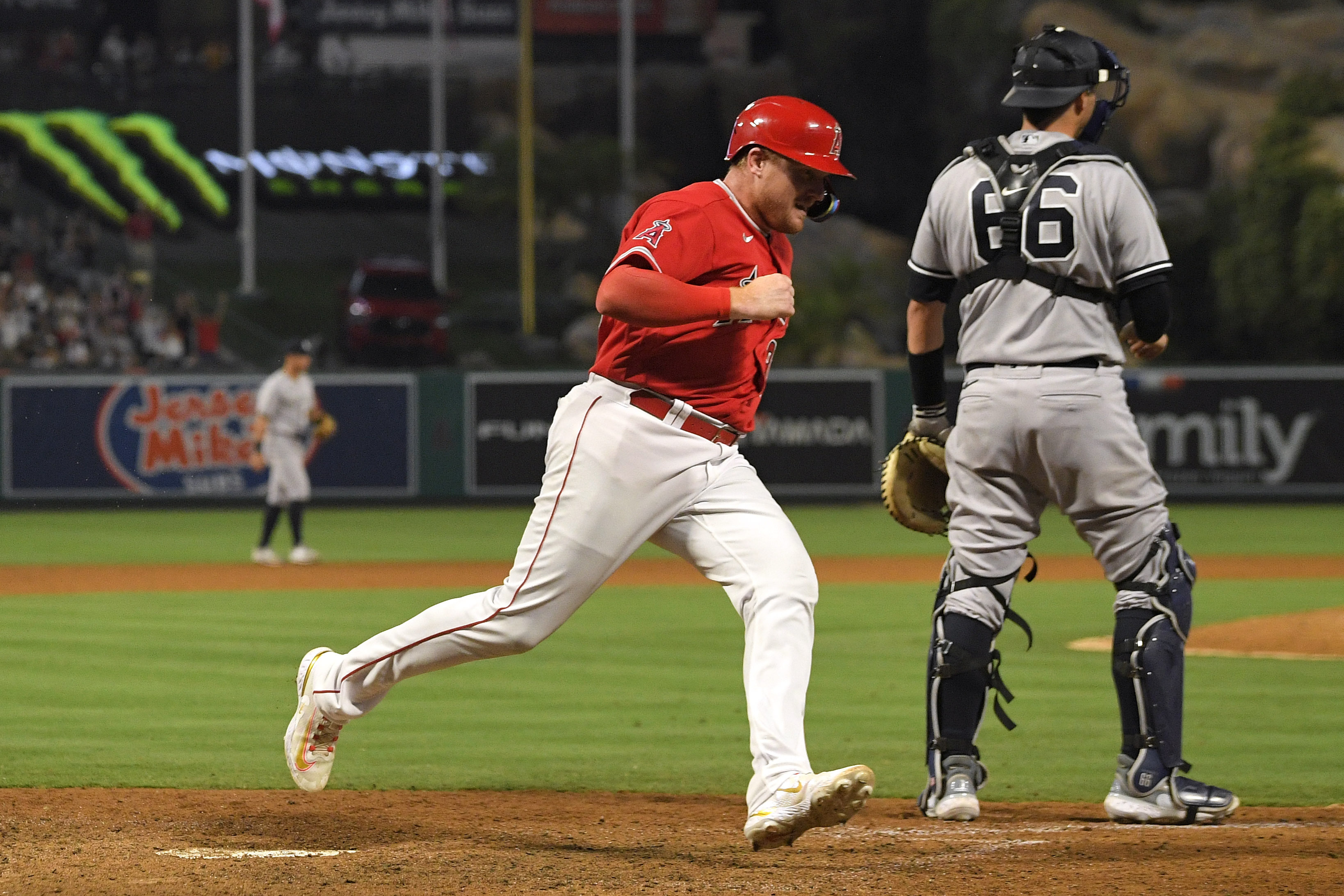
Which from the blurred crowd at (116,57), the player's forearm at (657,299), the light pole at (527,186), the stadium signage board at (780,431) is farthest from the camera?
the blurred crowd at (116,57)

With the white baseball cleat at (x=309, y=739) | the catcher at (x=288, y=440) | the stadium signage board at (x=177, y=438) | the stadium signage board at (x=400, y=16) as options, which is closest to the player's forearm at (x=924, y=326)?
the white baseball cleat at (x=309, y=739)

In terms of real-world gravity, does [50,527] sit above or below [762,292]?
below

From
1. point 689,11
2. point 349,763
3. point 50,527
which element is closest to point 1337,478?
point 50,527

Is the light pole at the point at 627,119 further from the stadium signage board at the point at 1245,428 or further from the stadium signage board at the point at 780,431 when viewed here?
the stadium signage board at the point at 1245,428

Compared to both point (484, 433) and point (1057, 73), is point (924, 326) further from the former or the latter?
point (484, 433)

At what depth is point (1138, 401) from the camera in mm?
22375

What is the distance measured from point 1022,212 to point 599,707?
3.91m

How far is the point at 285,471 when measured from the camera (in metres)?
16.2

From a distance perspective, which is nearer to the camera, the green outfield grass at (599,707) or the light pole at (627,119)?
the green outfield grass at (599,707)

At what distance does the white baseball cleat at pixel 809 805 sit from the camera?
4402 millimetres

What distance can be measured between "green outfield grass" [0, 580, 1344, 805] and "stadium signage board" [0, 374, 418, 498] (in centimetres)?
956

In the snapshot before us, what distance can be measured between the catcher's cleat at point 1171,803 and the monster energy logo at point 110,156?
1428 inches

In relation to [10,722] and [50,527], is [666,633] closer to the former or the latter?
[10,722]

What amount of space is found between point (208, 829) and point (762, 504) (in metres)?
1.88
